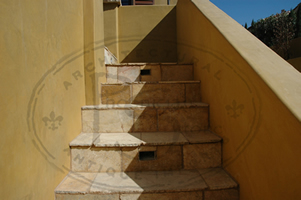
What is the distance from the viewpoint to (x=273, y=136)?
91 cm

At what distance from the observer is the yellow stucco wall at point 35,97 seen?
82 centimetres

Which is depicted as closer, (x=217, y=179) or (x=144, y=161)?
(x=217, y=179)

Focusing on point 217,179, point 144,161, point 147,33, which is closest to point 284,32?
point 147,33

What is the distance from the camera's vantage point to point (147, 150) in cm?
147

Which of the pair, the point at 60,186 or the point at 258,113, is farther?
the point at 60,186

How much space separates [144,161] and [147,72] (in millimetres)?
1586

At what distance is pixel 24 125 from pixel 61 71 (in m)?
0.57

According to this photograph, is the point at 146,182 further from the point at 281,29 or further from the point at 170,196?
the point at 281,29

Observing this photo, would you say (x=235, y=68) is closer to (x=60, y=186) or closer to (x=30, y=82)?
(x=30, y=82)

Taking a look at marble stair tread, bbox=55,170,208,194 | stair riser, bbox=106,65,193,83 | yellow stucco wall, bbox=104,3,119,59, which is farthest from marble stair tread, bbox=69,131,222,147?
yellow stucco wall, bbox=104,3,119,59

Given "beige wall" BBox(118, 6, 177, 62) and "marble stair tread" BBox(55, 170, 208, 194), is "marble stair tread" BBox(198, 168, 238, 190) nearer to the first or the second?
"marble stair tread" BBox(55, 170, 208, 194)

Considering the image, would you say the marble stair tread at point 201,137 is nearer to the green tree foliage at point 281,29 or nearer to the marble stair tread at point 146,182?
the marble stair tread at point 146,182

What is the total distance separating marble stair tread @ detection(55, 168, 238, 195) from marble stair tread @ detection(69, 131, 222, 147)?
0.24 meters

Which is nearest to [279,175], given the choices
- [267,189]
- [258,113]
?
[267,189]
